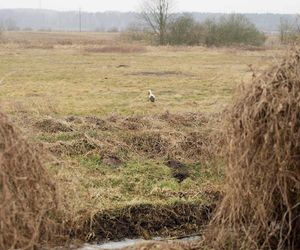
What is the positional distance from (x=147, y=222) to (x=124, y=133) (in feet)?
13.5

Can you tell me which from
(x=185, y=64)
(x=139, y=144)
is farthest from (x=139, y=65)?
(x=139, y=144)

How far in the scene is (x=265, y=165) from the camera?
19.1 ft

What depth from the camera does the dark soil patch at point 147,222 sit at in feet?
→ 25.8

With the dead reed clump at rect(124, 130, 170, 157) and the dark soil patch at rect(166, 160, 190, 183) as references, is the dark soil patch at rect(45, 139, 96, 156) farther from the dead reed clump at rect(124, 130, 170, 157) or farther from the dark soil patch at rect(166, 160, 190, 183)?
the dark soil patch at rect(166, 160, 190, 183)

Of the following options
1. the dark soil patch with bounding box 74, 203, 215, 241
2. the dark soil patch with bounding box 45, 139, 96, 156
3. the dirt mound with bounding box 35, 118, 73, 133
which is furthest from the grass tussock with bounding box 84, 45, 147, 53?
the dark soil patch with bounding box 74, 203, 215, 241

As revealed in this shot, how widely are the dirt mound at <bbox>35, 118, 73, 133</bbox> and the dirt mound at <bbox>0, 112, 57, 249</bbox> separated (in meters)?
6.15

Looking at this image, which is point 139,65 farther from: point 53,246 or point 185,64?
point 53,246

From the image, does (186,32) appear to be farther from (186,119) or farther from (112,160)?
(112,160)

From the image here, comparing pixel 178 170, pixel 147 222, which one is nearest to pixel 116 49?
pixel 178 170

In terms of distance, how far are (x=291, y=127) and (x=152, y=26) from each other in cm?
5468

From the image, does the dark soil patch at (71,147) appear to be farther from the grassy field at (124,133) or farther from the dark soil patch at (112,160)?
the dark soil patch at (112,160)

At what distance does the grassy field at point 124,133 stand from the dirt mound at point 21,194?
0.40 m

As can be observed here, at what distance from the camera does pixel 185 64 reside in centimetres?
3406

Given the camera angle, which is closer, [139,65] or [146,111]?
[146,111]
